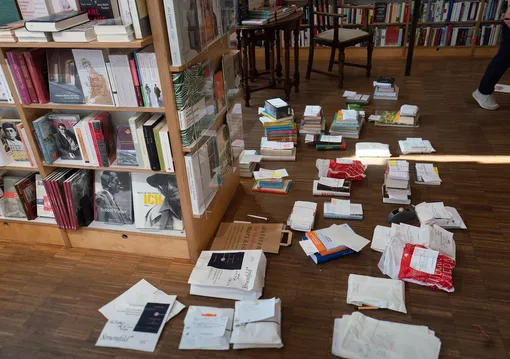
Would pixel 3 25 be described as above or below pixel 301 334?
above

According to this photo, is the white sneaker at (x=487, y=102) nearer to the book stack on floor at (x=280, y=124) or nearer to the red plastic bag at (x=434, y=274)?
the book stack on floor at (x=280, y=124)

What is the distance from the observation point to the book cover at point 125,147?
2.18 meters

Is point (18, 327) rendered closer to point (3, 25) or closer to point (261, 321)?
point (261, 321)

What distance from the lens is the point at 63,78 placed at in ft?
6.88

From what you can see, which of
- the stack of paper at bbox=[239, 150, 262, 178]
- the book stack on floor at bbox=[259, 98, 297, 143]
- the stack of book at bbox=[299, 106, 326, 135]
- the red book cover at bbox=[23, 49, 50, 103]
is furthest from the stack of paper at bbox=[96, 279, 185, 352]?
the stack of book at bbox=[299, 106, 326, 135]

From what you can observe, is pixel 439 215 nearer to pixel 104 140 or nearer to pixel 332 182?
pixel 332 182

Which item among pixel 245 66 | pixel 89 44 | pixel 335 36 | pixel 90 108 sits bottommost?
pixel 245 66

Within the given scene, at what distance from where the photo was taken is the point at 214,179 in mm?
2482

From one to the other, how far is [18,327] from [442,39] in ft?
18.2

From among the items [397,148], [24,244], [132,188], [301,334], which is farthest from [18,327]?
[397,148]

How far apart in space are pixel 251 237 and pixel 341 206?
2.16 feet

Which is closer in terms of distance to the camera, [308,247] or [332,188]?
[308,247]

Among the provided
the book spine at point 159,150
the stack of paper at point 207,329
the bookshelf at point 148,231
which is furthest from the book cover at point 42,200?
the stack of paper at point 207,329

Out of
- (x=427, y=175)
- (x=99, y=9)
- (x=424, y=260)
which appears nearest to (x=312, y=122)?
(x=427, y=175)
